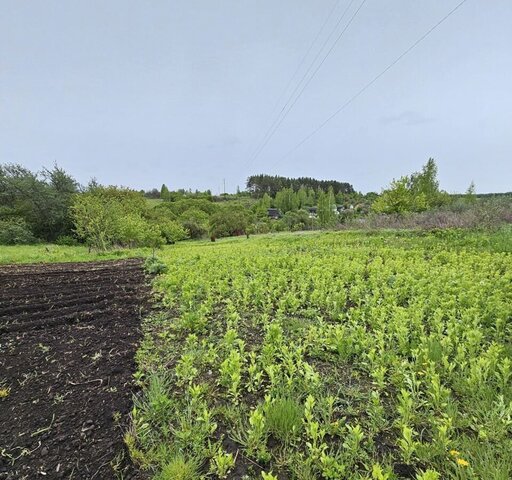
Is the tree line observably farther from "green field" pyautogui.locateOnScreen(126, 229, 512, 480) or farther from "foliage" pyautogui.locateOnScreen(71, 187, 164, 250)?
"green field" pyautogui.locateOnScreen(126, 229, 512, 480)

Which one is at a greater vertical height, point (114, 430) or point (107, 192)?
point (107, 192)

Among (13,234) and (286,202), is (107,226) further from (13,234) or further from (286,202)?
(286,202)

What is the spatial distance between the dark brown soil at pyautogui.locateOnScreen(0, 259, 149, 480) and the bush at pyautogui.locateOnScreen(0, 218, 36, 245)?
27341mm

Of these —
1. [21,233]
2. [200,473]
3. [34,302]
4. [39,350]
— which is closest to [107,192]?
[21,233]

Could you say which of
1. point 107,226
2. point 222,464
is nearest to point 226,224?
point 107,226

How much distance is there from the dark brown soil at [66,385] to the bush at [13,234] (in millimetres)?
27341

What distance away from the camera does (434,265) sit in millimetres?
7168

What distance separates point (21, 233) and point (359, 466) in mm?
33726

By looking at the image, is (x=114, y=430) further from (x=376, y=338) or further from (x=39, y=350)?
(x=376, y=338)

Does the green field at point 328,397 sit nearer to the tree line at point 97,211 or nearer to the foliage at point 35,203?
the tree line at point 97,211

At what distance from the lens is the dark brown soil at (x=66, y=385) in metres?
1.97

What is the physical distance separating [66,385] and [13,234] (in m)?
31.6

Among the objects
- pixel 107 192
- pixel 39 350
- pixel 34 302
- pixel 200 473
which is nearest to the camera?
pixel 200 473

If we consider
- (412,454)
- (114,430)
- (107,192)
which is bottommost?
(412,454)
